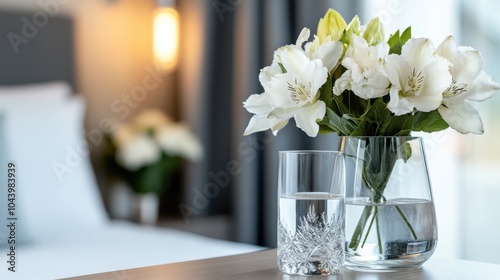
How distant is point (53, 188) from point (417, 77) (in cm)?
193

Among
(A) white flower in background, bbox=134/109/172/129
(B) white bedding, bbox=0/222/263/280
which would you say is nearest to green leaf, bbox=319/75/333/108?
(B) white bedding, bbox=0/222/263/280

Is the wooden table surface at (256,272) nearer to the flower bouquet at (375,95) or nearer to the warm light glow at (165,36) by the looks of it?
the flower bouquet at (375,95)

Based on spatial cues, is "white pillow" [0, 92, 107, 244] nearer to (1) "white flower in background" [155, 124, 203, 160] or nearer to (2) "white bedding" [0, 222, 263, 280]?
(2) "white bedding" [0, 222, 263, 280]

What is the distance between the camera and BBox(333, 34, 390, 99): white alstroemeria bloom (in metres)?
0.92

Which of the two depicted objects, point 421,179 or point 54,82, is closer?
point 421,179

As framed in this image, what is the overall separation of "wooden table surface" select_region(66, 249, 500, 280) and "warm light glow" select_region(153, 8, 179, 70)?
2.40m

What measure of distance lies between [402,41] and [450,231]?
147 centimetres

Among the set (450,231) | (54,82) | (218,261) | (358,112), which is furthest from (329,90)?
(54,82)

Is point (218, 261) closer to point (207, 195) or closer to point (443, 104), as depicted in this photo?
point (443, 104)

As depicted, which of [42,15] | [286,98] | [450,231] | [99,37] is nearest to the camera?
[286,98]

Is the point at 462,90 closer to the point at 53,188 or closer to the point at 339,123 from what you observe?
the point at 339,123

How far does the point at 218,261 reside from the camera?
1.07 meters

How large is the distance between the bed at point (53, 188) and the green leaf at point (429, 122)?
41.4 inches

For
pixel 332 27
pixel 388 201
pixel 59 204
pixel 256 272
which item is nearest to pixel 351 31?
pixel 332 27
